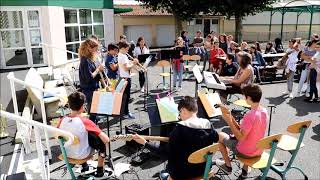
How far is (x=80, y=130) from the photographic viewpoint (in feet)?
13.4

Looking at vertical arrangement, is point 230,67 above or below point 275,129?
above

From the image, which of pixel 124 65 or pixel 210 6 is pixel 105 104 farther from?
pixel 210 6

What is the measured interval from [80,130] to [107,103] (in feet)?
2.98

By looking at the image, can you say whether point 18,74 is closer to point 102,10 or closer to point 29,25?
point 29,25

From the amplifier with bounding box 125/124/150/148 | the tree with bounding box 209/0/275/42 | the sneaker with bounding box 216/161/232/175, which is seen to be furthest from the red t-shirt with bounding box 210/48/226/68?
the tree with bounding box 209/0/275/42

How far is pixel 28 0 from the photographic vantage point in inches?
516

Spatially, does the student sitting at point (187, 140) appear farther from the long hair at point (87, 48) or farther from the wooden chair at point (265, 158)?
the long hair at point (87, 48)

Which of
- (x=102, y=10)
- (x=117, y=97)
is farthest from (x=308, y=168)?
(x=102, y=10)

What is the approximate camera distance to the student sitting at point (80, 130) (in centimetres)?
405

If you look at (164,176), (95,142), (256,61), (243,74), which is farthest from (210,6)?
(95,142)

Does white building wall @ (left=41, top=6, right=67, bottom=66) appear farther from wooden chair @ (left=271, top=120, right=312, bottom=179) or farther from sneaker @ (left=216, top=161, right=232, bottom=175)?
wooden chair @ (left=271, top=120, right=312, bottom=179)

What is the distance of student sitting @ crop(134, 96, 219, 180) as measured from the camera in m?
3.53

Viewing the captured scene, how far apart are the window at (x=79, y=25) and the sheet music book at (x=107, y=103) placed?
10684 millimetres

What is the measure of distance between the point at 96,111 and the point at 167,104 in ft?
3.73
